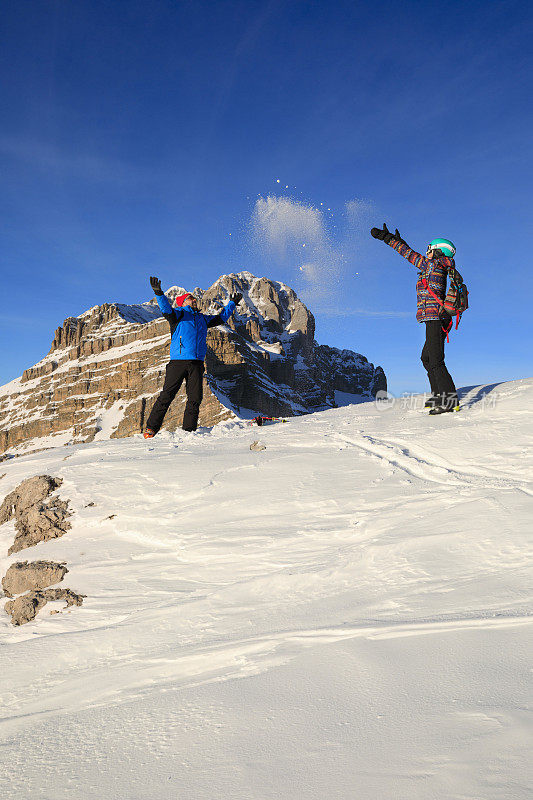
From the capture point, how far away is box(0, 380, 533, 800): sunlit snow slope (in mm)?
1773

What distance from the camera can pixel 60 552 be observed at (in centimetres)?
499

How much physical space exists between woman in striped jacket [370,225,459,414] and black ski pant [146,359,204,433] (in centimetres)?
415

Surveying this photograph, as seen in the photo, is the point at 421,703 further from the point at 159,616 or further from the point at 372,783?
the point at 159,616

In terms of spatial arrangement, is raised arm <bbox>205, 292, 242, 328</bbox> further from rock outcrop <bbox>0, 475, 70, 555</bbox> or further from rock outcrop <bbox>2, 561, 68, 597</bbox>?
rock outcrop <bbox>2, 561, 68, 597</bbox>

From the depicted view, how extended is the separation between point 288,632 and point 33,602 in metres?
2.78

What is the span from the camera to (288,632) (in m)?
2.89

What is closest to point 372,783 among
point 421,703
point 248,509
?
point 421,703

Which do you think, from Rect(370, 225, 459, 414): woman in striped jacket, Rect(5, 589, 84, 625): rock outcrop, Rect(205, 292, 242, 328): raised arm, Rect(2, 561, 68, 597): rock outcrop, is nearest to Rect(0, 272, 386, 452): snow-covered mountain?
Rect(205, 292, 242, 328): raised arm

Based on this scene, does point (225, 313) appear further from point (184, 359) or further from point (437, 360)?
point (437, 360)

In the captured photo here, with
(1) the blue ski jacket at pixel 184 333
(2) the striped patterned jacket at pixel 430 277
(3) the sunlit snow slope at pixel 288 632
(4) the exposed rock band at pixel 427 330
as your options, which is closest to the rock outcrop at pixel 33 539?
(3) the sunlit snow slope at pixel 288 632

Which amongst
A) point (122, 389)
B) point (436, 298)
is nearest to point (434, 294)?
point (436, 298)

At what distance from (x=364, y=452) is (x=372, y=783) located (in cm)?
474

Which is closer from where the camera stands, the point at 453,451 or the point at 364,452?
the point at 453,451

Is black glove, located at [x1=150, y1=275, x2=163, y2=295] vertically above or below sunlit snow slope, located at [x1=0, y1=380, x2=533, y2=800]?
above
